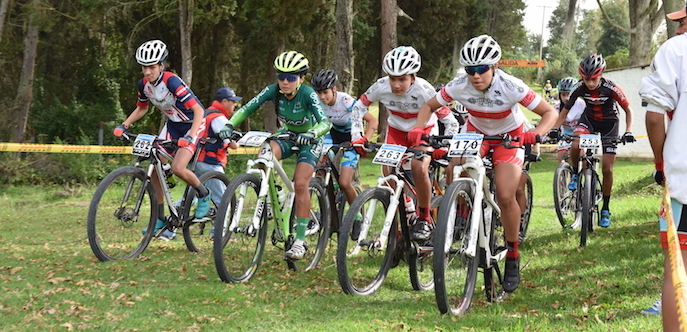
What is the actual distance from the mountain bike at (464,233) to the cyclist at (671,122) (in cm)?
184

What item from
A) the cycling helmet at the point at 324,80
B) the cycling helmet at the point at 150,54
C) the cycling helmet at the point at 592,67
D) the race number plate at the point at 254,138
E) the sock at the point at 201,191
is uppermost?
the cycling helmet at the point at 592,67

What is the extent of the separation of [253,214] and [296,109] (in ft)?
4.31

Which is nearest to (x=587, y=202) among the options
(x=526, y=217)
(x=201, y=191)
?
(x=526, y=217)

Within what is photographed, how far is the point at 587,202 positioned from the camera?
916cm

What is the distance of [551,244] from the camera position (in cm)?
934

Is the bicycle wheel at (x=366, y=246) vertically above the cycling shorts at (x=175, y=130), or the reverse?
the cycling shorts at (x=175, y=130)

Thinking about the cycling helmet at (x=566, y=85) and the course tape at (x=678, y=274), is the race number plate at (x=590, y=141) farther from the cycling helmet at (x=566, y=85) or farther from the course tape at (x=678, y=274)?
the course tape at (x=678, y=274)

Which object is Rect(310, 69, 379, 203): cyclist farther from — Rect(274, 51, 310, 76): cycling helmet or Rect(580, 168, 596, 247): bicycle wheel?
Rect(580, 168, 596, 247): bicycle wheel

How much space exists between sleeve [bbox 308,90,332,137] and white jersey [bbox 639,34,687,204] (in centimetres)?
376

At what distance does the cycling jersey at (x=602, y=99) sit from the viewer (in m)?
9.55

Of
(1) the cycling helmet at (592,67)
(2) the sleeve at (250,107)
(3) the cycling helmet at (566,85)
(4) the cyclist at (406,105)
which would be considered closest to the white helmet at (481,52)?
(4) the cyclist at (406,105)

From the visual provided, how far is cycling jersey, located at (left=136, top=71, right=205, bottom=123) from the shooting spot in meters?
8.09

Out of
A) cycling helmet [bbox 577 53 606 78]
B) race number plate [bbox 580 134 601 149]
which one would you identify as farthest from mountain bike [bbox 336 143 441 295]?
cycling helmet [bbox 577 53 606 78]

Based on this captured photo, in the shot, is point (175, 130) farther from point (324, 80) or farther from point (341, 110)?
point (341, 110)
